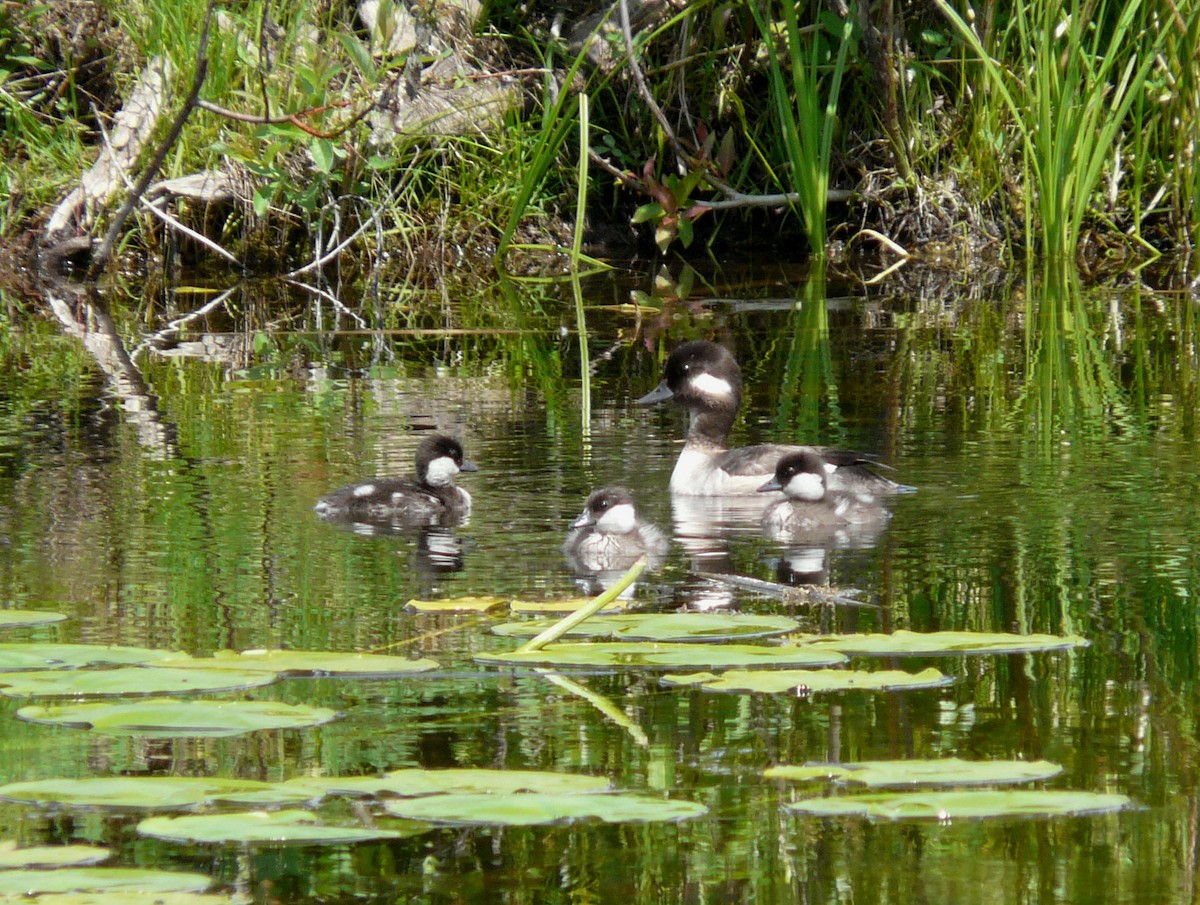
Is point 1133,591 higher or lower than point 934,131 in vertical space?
lower

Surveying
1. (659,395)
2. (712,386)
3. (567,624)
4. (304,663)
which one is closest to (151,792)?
(304,663)

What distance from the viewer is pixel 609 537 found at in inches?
214

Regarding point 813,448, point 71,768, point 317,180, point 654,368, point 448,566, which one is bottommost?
point 71,768

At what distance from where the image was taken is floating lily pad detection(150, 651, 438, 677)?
12.5 ft

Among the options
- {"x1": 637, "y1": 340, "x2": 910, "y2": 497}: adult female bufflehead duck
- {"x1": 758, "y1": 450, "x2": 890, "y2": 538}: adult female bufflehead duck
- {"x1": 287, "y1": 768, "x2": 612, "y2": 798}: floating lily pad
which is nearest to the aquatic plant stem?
{"x1": 287, "y1": 768, "x2": 612, "y2": 798}: floating lily pad

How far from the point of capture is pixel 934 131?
1370 cm

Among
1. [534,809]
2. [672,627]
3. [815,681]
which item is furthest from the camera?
[672,627]

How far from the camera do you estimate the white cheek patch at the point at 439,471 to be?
6.27m

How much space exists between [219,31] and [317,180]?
121 cm

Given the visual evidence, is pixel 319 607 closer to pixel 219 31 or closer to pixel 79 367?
pixel 79 367

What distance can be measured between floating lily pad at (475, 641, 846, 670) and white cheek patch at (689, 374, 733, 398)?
10.7 ft

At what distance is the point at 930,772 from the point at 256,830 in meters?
1.05

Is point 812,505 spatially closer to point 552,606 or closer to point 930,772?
point 552,606

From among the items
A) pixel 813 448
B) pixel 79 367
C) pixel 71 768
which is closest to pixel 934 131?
pixel 79 367
